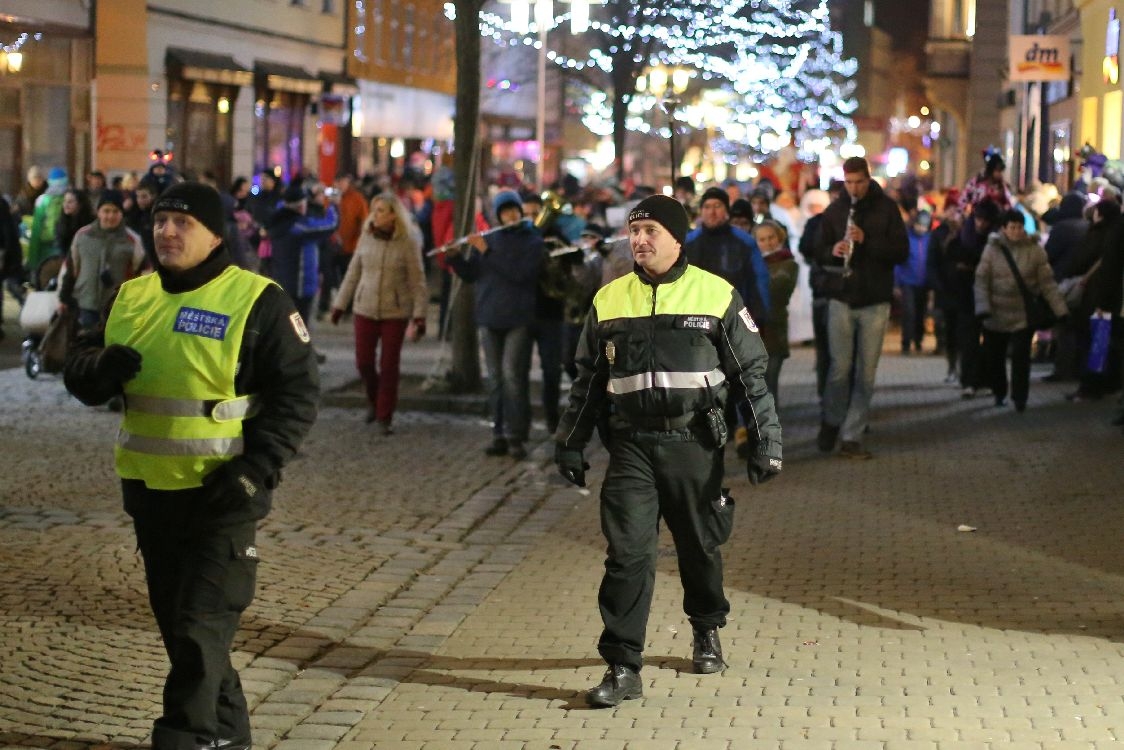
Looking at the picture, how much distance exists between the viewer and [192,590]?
5785 mm

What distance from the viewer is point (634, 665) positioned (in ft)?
22.7

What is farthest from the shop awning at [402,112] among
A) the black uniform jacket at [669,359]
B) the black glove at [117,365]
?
the black glove at [117,365]

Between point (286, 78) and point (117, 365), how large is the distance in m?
37.7

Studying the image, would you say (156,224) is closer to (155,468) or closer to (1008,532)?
(155,468)

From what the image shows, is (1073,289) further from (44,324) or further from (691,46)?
(691,46)

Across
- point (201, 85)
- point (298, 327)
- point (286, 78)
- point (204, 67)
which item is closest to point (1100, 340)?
point (298, 327)

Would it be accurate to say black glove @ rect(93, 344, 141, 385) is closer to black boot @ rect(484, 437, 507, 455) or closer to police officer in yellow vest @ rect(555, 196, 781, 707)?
police officer in yellow vest @ rect(555, 196, 781, 707)

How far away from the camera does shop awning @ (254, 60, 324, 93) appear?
137ft

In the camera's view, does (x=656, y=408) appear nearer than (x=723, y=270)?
Yes

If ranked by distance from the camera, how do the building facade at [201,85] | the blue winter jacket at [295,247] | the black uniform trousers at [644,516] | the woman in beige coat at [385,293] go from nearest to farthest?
the black uniform trousers at [644,516], the woman in beige coat at [385,293], the blue winter jacket at [295,247], the building facade at [201,85]

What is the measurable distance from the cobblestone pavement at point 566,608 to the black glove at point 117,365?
1.34 metres

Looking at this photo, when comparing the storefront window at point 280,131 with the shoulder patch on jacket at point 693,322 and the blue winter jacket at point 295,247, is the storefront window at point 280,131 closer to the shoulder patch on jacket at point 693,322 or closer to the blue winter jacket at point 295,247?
the blue winter jacket at point 295,247

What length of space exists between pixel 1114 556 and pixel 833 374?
13.4ft

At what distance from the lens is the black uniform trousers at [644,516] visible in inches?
274
